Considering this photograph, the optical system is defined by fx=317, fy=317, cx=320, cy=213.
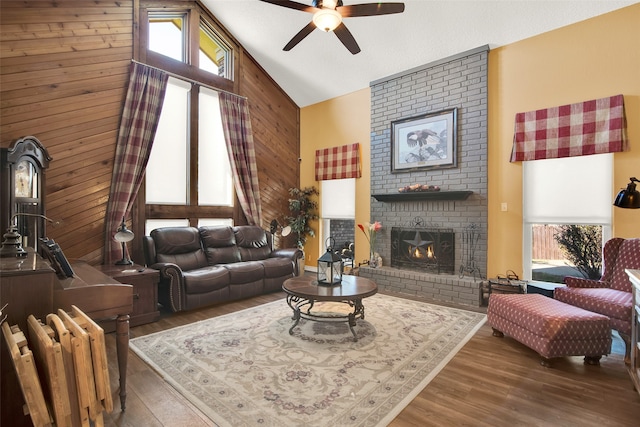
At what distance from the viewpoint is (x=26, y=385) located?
48.1 inches

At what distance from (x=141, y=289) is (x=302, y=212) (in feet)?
11.5

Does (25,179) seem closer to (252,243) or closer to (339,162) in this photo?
(252,243)

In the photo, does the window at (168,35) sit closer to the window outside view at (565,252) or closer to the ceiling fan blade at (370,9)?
the ceiling fan blade at (370,9)

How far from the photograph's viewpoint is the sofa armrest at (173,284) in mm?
3730

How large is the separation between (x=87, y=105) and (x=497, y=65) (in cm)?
549

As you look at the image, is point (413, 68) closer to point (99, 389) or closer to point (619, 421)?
point (619, 421)

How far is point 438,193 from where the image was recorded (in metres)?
4.64

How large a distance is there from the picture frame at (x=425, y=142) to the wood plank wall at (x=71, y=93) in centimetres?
418

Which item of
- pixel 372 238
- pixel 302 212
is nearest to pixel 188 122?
pixel 302 212

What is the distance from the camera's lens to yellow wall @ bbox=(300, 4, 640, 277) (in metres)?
3.54

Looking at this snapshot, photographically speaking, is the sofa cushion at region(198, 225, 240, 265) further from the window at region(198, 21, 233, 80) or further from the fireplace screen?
the window at region(198, 21, 233, 80)

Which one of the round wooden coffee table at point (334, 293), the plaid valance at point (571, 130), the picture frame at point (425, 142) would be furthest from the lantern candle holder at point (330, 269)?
the plaid valance at point (571, 130)

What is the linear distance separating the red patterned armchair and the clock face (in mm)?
5136

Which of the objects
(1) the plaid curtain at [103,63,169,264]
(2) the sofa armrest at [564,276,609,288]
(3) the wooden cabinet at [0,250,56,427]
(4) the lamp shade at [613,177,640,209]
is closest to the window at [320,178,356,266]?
(1) the plaid curtain at [103,63,169,264]
